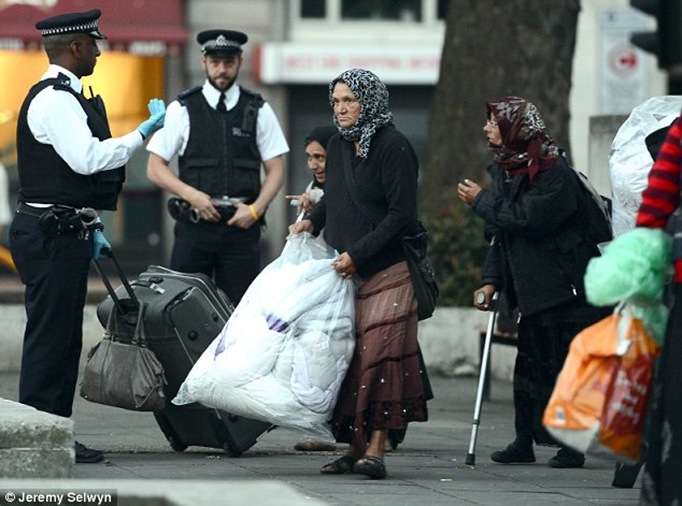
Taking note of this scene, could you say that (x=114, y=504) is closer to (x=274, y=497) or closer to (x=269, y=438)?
(x=274, y=497)

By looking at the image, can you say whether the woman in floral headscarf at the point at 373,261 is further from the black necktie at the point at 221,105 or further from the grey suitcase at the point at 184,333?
→ the black necktie at the point at 221,105

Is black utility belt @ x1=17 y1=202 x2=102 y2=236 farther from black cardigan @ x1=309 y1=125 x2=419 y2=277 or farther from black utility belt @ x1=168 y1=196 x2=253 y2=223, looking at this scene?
black utility belt @ x1=168 y1=196 x2=253 y2=223

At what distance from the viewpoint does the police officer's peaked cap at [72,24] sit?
26.0 feet

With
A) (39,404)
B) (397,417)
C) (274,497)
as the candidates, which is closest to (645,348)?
(274,497)

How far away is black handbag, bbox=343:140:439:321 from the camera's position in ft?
25.3

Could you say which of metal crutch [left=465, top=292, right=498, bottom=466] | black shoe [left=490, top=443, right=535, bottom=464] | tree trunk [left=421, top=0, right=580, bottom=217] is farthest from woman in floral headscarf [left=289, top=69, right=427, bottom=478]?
tree trunk [left=421, top=0, right=580, bottom=217]

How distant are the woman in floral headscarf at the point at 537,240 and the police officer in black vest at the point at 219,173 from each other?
64.7 inches

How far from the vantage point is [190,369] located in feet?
26.3

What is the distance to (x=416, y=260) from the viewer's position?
7.77m

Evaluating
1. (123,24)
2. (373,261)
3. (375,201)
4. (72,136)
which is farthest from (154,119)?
(123,24)

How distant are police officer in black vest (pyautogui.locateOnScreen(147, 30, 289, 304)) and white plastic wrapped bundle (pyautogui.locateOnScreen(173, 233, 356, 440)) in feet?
5.67

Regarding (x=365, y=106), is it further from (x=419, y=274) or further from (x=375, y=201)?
(x=419, y=274)

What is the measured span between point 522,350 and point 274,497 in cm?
363

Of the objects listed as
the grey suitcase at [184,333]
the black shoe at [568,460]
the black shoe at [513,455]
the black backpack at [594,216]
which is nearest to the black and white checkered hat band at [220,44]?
the grey suitcase at [184,333]
